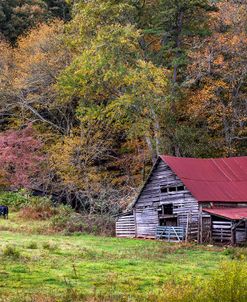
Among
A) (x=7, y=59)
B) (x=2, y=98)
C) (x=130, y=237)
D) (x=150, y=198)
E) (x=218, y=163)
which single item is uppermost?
(x=7, y=59)

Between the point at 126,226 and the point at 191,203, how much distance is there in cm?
599

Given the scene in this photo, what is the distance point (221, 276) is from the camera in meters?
8.94

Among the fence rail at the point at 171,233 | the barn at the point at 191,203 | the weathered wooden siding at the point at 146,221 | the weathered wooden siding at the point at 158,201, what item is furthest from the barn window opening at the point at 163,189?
the fence rail at the point at 171,233

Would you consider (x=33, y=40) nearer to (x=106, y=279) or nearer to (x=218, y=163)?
(x=218, y=163)

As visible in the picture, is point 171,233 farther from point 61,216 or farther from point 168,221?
point 61,216

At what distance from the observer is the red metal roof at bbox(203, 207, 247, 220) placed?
30470mm

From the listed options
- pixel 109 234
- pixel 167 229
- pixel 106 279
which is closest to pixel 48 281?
pixel 106 279

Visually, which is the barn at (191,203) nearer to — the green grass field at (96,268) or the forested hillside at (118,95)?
the green grass field at (96,268)

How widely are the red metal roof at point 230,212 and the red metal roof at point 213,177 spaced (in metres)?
0.79

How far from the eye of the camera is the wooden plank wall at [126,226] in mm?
37428

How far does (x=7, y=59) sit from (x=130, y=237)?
2338 centimetres

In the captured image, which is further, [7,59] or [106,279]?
[7,59]

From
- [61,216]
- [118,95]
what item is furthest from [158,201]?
[118,95]

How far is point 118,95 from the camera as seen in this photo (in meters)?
44.4
